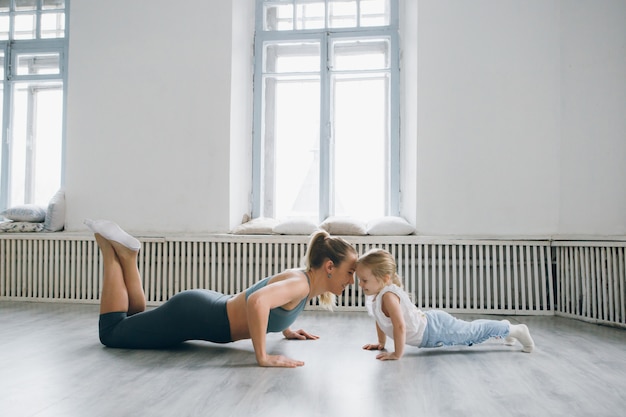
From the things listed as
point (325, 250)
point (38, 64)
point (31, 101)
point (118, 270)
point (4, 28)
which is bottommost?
point (118, 270)

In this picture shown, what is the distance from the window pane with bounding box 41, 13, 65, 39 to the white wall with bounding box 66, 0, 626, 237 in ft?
1.93

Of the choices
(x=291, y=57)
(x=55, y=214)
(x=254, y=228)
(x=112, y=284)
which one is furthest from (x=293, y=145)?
(x=112, y=284)

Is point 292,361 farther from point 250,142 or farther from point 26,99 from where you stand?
point 26,99

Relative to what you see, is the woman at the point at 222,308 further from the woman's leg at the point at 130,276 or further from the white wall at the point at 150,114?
the white wall at the point at 150,114

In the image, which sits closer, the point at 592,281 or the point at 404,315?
the point at 404,315

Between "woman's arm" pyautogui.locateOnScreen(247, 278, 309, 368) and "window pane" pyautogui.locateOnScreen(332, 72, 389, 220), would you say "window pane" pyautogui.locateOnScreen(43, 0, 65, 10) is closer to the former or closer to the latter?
"window pane" pyautogui.locateOnScreen(332, 72, 389, 220)

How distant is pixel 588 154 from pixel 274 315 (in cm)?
266

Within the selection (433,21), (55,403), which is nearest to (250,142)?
(433,21)

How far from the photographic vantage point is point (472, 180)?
387 centimetres

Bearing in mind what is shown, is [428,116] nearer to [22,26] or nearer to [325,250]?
[325,250]

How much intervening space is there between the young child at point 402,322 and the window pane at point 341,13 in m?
2.86

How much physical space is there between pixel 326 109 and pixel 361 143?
44cm

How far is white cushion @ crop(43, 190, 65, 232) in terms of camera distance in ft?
14.0

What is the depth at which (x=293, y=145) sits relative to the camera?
15.3ft
